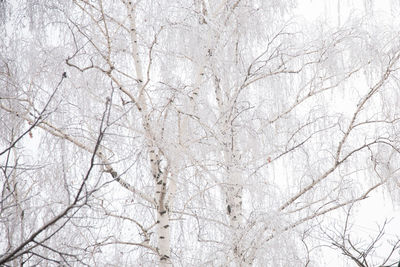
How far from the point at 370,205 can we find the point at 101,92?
29.7 feet

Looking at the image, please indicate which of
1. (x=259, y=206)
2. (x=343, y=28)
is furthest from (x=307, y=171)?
(x=343, y=28)

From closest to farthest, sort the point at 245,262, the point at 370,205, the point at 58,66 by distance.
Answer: the point at 245,262, the point at 58,66, the point at 370,205

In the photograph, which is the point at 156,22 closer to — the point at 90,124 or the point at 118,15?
the point at 118,15

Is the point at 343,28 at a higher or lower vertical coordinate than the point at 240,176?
higher

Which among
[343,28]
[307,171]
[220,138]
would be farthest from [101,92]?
[343,28]

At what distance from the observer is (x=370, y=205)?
10.8 meters

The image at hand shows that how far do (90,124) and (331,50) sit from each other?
6.67 ft

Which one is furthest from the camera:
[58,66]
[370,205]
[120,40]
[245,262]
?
[370,205]

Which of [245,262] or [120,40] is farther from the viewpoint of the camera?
[120,40]

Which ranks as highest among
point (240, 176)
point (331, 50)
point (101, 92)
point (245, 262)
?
point (331, 50)

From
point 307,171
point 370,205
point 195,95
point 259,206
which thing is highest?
point 370,205

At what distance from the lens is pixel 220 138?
9.95ft

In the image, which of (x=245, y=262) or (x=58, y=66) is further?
(x=58, y=66)

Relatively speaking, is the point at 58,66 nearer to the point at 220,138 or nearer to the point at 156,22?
the point at 156,22
